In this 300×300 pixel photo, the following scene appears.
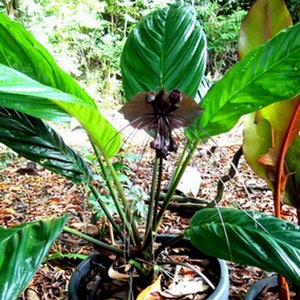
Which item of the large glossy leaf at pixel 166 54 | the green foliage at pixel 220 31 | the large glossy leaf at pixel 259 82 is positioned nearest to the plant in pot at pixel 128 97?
the large glossy leaf at pixel 166 54

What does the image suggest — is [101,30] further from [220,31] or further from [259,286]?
[259,286]

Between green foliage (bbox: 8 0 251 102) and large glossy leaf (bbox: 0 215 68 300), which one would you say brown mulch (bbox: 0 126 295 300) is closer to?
large glossy leaf (bbox: 0 215 68 300)

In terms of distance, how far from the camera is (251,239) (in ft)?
1.88

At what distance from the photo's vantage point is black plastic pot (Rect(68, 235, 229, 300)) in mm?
700

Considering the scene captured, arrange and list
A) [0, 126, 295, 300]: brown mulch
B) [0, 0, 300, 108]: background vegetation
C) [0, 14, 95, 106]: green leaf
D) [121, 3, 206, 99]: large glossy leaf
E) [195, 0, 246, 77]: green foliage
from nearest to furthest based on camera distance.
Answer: [0, 14, 95, 106]: green leaf
[121, 3, 206, 99]: large glossy leaf
[0, 126, 295, 300]: brown mulch
[0, 0, 300, 108]: background vegetation
[195, 0, 246, 77]: green foliage

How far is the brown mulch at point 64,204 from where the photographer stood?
113 centimetres

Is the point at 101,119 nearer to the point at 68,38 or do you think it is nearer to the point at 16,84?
the point at 16,84

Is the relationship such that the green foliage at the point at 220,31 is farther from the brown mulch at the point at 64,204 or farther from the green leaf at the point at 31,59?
the green leaf at the point at 31,59

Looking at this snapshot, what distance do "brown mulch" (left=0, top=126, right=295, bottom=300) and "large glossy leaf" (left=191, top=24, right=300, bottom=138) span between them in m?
0.21

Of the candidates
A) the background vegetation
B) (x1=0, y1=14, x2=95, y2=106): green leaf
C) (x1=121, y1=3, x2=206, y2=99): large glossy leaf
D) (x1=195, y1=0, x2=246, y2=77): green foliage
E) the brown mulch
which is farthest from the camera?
(x1=195, y1=0, x2=246, y2=77): green foliage

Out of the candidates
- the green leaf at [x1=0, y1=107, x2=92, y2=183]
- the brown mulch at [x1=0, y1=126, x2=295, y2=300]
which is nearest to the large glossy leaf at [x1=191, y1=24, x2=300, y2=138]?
the brown mulch at [x1=0, y1=126, x2=295, y2=300]

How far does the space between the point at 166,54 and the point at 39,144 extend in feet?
1.13

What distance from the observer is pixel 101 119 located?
0.66m

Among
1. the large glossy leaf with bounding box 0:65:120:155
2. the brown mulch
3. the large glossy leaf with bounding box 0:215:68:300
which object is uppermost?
the large glossy leaf with bounding box 0:65:120:155
